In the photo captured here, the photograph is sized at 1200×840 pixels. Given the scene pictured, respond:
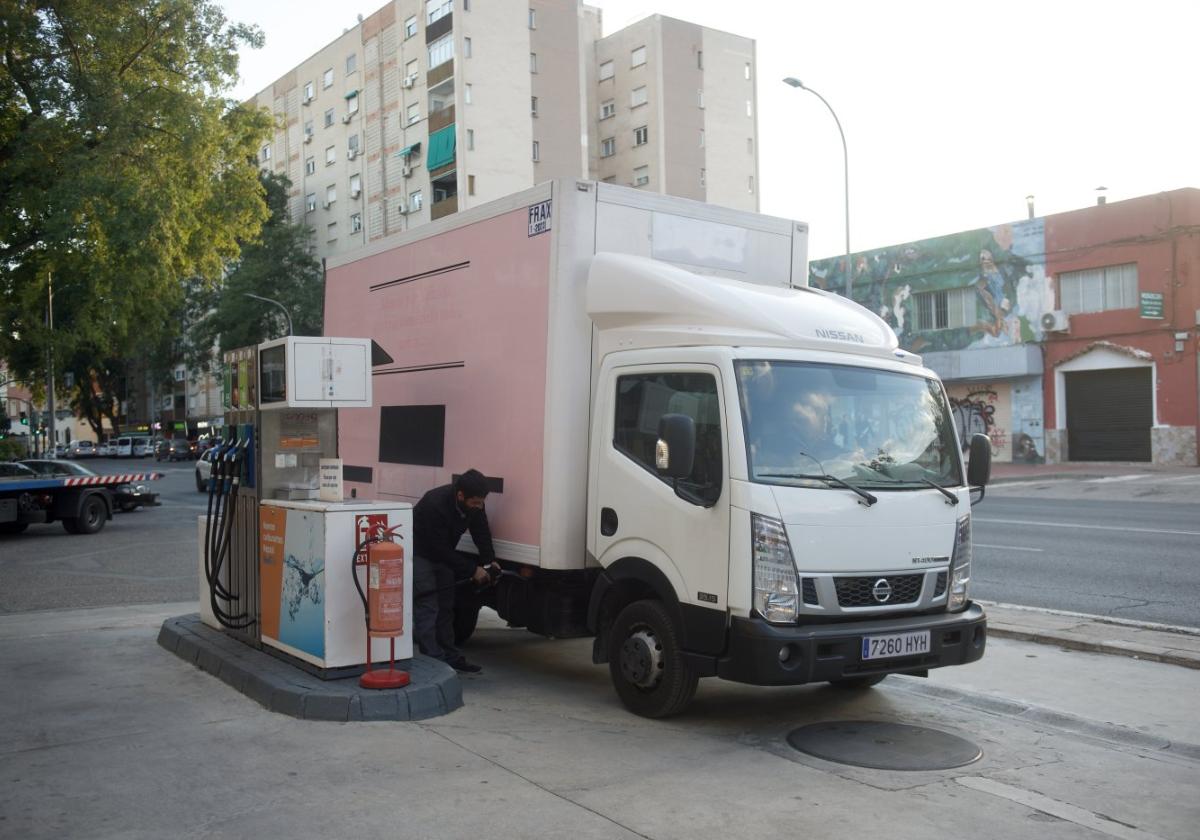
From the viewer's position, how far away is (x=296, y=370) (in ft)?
23.9

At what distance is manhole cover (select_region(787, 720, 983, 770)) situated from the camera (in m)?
5.60

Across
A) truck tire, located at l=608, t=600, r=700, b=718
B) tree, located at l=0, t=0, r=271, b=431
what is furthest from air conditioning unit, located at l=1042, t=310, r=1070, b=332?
truck tire, located at l=608, t=600, r=700, b=718

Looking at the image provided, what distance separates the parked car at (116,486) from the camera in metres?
21.6

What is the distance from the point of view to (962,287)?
119 ft

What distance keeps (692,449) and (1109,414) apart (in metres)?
30.2

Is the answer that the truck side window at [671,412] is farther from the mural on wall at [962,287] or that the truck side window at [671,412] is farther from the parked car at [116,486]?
the mural on wall at [962,287]

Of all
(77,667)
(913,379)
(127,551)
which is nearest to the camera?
(913,379)

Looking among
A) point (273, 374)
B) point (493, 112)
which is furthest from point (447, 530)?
point (493, 112)

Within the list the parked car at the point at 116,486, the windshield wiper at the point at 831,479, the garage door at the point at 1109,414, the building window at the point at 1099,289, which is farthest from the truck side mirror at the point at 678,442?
the building window at the point at 1099,289

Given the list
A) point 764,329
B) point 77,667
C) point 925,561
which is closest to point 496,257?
point 764,329

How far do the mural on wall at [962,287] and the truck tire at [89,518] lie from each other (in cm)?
2399

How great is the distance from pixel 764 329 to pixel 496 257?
2185 mm

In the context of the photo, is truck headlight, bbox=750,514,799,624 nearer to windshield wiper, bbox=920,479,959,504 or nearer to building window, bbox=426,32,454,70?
windshield wiper, bbox=920,479,959,504

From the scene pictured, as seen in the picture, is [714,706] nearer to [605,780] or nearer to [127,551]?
[605,780]
